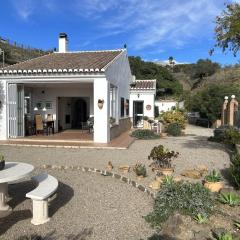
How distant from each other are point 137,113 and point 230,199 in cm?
2037

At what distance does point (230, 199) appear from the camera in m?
6.17

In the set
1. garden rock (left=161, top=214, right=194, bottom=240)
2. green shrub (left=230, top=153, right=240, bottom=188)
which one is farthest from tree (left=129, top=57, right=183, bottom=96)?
garden rock (left=161, top=214, right=194, bottom=240)

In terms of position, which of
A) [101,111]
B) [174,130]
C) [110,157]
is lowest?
[110,157]

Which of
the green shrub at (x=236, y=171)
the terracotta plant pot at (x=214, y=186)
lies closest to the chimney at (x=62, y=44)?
the green shrub at (x=236, y=171)

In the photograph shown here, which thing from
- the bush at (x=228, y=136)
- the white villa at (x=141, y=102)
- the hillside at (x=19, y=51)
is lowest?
the bush at (x=228, y=136)

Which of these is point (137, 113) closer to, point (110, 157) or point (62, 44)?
point (62, 44)

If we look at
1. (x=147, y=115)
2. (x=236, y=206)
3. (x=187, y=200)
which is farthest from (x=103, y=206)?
(x=147, y=115)

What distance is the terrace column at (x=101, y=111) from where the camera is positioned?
48.3 ft

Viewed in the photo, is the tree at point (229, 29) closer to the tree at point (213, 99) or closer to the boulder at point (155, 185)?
the boulder at point (155, 185)

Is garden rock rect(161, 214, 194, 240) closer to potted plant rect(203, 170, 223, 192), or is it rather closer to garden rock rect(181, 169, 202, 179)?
potted plant rect(203, 170, 223, 192)

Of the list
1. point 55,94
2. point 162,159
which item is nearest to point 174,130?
point 55,94

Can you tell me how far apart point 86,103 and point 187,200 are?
1707 centimetres

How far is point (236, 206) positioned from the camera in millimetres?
6137

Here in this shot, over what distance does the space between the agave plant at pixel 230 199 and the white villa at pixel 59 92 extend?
9042 millimetres
